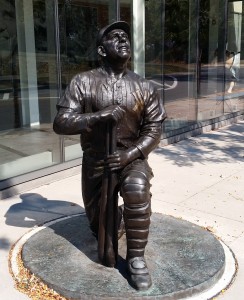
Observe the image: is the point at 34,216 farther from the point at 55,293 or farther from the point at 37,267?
the point at 55,293

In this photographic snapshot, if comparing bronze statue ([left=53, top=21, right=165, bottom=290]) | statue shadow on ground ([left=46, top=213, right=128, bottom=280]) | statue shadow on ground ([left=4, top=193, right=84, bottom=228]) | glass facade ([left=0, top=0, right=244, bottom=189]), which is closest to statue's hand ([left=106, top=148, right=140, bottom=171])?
bronze statue ([left=53, top=21, right=165, bottom=290])

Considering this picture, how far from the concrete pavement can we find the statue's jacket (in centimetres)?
140

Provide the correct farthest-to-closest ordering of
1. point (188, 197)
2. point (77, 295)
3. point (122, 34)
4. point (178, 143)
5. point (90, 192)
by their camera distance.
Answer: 1. point (178, 143)
2. point (188, 197)
3. point (90, 192)
4. point (122, 34)
5. point (77, 295)

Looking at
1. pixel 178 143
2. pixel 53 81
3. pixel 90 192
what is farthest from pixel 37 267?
pixel 178 143

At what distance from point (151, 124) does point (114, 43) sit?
73cm

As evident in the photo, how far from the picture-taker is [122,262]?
367 cm

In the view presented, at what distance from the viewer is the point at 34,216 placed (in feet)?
16.5

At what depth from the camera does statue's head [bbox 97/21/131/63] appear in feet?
11.2

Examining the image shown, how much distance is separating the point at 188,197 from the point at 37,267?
104 inches

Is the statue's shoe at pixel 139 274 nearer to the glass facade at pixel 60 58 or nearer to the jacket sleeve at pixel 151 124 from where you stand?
the jacket sleeve at pixel 151 124

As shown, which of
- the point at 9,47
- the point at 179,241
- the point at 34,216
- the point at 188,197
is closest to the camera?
the point at 179,241

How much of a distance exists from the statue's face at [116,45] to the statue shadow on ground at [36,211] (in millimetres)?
2275

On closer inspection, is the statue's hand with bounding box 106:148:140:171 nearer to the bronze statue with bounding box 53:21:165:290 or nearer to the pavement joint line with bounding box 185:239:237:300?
the bronze statue with bounding box 53:21:165:290

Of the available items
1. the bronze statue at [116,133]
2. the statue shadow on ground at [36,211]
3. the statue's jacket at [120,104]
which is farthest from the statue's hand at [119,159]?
the statue shadow on ground at [36,211]
